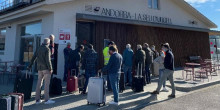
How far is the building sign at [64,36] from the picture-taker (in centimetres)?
898

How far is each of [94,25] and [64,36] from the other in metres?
2.06

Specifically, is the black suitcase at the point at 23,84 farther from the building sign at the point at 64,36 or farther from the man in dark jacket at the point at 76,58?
the building sign at the point at 64,36

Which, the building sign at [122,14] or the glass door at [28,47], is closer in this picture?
the glass door at [28,47]

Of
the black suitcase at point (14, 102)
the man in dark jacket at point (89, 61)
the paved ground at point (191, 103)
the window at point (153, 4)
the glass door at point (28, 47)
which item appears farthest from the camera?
the window at point (153, 4)

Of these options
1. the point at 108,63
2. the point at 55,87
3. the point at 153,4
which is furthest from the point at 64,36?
the point at 153,4

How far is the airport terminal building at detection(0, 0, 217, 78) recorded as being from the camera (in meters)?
9.06

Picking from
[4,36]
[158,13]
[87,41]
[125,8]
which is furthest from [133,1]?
[4,36]

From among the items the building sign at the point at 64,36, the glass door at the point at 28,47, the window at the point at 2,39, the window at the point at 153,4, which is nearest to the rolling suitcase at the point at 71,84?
the building sign at the point at 64,36

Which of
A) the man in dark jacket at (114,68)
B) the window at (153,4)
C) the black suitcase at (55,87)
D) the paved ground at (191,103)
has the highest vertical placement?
the window at (153,4)

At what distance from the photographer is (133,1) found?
490 inches

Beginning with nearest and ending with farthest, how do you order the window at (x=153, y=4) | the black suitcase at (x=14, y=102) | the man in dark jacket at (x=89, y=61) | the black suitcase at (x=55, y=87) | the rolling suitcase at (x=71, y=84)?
the black suitcase at (x=14, y=102) → the black suitcase at (x=55, y=87) → the man in dark jacket at (x=89, y=61) → the rolling suitcase at (x=71, y=84) → the window at (x=153, y=4)

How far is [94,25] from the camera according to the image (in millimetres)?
10172

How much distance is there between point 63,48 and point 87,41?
1.70 meters

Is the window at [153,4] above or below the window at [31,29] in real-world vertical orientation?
above
